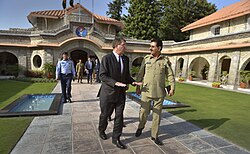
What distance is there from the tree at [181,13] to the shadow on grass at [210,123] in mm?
25495

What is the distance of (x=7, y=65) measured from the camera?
56.0ft

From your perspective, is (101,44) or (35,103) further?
(101,44)

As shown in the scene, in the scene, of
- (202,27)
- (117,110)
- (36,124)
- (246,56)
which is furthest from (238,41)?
(36,124)

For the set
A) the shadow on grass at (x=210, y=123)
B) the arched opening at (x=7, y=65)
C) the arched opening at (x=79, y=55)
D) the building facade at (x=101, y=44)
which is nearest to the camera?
the shadow on grass at (x=210, y=123)

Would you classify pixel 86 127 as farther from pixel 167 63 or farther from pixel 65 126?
pixel 167 63

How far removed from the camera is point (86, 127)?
4.14m

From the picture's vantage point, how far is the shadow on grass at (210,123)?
14.7 ft

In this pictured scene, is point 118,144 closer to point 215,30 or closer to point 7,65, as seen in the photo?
point 7,65

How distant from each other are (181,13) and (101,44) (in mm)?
17957

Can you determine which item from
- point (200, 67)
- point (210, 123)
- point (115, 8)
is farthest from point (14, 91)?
point (115, 8)

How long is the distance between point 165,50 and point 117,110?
17.7 meters

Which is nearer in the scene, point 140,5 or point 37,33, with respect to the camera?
point 37,33

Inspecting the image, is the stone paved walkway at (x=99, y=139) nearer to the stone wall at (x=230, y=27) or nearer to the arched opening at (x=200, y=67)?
the stone wall at (x=230, y=27)

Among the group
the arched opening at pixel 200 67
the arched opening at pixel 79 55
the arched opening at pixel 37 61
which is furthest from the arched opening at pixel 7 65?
the arched opening at pixel 200 67
